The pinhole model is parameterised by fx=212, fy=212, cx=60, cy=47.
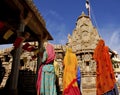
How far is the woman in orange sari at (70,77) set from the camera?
650 cm

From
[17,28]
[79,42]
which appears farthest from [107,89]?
[79,42]

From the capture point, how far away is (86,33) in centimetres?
4881

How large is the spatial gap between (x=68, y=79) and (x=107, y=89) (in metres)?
1.33

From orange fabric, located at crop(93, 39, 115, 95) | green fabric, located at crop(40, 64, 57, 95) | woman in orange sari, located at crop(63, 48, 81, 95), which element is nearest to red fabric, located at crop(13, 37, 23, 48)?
woman in orange sari, located at crop(63, 48, 81, 95)

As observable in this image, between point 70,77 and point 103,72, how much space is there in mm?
1099

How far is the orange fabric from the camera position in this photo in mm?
5934

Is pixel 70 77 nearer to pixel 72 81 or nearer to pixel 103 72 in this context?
pixel 72 81

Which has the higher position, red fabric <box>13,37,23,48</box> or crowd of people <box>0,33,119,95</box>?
red fabric <box>13,37,23,48</box>

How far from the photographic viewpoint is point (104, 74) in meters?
6.06

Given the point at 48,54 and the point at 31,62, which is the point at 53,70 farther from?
the point at 31,62

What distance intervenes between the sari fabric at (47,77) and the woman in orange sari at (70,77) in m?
0.57

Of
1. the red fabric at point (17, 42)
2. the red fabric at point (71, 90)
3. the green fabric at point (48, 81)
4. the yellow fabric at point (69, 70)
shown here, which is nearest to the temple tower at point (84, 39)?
the red fabric at point (17, 42)

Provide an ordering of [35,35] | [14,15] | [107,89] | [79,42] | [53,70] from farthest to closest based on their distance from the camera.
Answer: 1. [79,42]
2. [35,35]
3. [14,15]
4. [53,70]
5. [107,89]

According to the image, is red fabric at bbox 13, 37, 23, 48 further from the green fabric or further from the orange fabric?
the orange fabric
